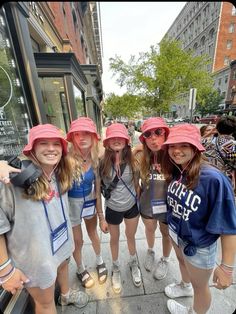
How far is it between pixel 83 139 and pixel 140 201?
1.04 meters

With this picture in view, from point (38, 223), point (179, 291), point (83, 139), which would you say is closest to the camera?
point (38, 223)

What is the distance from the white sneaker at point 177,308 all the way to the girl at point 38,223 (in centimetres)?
123

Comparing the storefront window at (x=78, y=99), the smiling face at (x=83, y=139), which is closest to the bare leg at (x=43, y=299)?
the smiling face at (x=83, y=139)

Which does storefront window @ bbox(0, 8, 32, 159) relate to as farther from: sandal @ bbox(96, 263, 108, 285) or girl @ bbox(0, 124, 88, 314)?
sandal @ bbox(96, 263, 108, 285)

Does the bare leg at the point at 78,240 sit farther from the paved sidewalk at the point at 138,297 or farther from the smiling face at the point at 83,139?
the smiling face at the point at 83,139

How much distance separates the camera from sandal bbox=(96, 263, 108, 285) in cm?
222

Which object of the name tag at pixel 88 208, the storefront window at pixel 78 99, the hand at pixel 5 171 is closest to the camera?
the hand at pixel 5 171

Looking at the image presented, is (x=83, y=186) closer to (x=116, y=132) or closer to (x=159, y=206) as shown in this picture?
(x=116, y=132)

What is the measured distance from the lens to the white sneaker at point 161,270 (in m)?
2.22

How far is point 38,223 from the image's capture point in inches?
47.9

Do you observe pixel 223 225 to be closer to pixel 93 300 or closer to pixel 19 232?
pixel 19 232

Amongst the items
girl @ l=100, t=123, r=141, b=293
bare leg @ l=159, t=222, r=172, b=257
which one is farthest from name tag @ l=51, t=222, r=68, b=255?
bare leg @ l=159, t=222, r=172, b=257

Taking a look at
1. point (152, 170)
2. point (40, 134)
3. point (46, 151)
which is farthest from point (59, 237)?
point (152, 170)

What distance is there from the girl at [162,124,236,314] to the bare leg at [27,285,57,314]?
1186 mm
